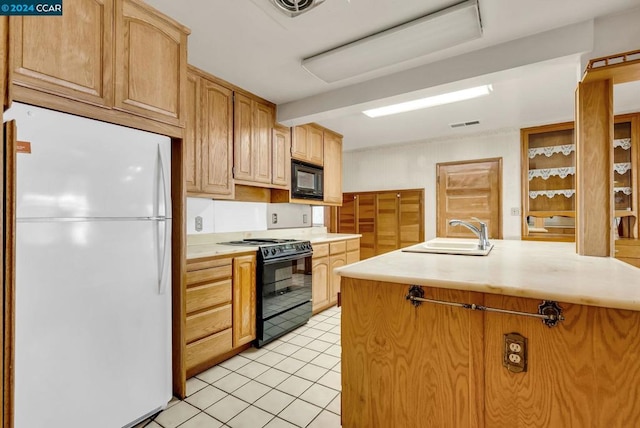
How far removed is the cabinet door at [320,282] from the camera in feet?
11.4

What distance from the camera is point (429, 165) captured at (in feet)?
16.2

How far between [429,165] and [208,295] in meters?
4.04

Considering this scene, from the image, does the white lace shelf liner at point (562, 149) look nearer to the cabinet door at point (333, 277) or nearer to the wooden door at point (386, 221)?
the wooden door at point (386, 221)

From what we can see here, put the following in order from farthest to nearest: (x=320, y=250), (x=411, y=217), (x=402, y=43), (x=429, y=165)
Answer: (x=411, y=217) < (x=429, y=165) < (x=320, y=250) < (x=402, y=43)

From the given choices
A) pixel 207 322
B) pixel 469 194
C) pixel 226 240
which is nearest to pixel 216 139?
pixel 226 240

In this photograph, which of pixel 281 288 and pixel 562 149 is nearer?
pixel 281 288

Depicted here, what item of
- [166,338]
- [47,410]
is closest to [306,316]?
[166,338]

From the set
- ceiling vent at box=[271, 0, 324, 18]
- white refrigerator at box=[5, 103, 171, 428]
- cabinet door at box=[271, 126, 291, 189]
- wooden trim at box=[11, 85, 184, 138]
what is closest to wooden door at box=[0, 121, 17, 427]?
white refrigerator at box=[5, 103, 171, 428]

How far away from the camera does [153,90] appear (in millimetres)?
1771

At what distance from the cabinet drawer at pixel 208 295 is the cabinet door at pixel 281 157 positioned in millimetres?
1331

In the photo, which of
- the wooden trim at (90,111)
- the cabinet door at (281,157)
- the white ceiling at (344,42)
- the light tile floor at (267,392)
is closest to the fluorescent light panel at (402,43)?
the white ceiling at (344,42)

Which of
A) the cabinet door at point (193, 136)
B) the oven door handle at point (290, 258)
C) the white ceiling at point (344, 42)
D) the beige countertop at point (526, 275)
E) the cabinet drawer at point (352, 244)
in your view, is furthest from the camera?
the cabinet drawer at point (352, 244)

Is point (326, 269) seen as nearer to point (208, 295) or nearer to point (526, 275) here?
point (208, 295)

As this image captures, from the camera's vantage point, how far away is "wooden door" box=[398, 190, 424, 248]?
5.01 meters
